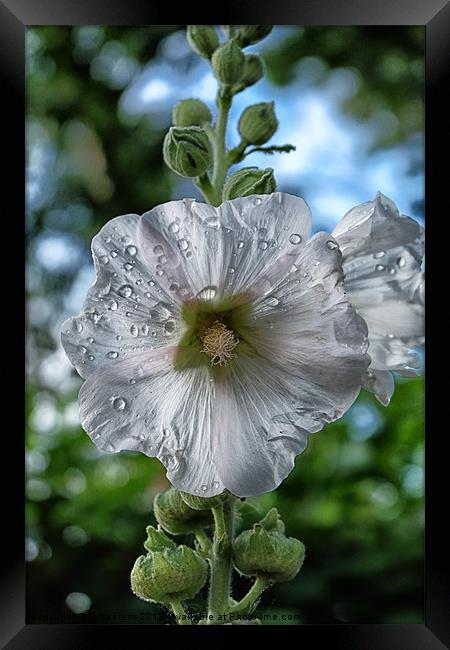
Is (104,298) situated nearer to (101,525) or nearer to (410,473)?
(410,473)

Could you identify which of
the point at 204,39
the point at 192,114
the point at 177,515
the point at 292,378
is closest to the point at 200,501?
the point at 177,515

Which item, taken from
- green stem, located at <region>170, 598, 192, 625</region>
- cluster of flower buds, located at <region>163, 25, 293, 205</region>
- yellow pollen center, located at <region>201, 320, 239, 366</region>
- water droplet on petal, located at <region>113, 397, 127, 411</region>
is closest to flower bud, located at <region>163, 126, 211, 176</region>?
cluster of flower buds, located at <region>163, 25, 293, 205</region>

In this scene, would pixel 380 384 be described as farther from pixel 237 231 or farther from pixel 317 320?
pixel 237 231

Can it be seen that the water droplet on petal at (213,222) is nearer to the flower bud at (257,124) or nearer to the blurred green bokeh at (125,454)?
the flower bud at (257,124)

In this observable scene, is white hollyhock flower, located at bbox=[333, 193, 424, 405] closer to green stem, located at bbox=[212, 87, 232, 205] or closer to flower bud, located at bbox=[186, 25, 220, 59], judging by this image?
green stem, located at bbox=[212, 87, 232, 205]

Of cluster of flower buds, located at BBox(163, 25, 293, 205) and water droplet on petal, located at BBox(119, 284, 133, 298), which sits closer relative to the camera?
water droplet on petal, located at BBox(119, 284, 133, 298)
